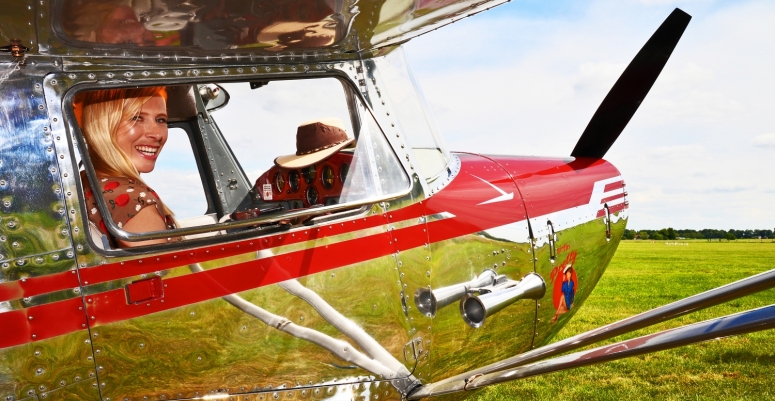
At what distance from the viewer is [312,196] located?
3.88m

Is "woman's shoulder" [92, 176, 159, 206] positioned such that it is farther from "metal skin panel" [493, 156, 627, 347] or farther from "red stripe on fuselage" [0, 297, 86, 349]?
"metal skin panel" [493, 156, 627, 347]

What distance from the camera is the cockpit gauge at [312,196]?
12.6 ft

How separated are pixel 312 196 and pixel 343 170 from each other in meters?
0.28

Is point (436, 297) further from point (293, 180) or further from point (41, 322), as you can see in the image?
point (41, 322)

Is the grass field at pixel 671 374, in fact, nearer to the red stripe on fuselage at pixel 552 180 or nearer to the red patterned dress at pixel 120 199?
the red stripe on fuselage at pixel 552 180

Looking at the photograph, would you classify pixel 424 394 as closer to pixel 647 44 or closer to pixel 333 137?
pixel 333 137

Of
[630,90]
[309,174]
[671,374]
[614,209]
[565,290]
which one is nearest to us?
[309,174]

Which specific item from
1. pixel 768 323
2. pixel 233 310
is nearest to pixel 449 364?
pixel 233 310

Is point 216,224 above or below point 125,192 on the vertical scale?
below

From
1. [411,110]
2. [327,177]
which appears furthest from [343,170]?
[411,110]

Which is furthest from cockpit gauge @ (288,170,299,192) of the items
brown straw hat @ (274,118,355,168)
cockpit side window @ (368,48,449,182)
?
cockpit side window @ (368,48,449,182)

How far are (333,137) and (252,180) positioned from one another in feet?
1.96

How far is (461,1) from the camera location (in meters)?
3.57

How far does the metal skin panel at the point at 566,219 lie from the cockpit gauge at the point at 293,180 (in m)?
1.49
